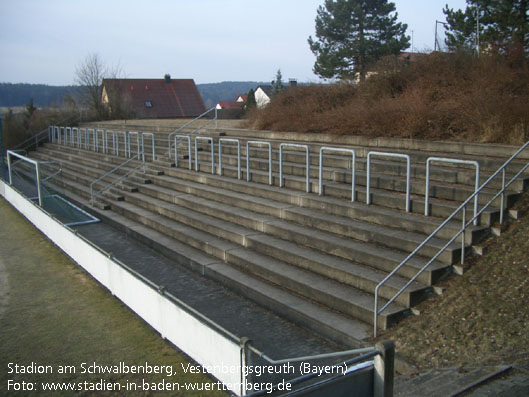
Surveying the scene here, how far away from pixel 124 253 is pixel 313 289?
5272 millimetres

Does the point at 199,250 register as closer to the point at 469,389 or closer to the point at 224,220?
the point at 224,220

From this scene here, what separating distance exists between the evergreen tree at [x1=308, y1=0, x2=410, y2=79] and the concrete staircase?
25.0 metres

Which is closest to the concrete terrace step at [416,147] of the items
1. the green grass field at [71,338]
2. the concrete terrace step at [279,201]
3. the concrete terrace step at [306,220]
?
the concrete terrace step at [279,201]

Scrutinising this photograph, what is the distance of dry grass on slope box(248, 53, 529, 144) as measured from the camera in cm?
1096

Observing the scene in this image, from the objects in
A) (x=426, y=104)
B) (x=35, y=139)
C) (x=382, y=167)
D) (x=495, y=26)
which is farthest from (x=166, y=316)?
(x=35, y=139)

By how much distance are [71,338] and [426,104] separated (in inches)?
391

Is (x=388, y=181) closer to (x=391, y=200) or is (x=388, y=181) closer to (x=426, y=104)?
(x=391, y=200)

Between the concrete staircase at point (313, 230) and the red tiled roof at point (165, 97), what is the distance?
1795 inches

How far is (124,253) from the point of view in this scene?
11164 millimetres

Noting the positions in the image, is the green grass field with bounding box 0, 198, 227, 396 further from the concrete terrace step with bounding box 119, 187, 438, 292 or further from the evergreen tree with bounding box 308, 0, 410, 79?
the evergreen tree with bounding box 308, 0, 410, 79

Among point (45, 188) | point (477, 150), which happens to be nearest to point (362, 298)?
point (477, 150)

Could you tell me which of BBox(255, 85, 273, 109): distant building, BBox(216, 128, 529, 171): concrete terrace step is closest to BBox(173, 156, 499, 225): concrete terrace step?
BBox(216, 128, 529, 171): concrete terrace step

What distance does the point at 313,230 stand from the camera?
9172 millimetres

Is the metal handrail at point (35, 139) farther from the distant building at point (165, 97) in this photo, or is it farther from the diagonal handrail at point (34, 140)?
the distant building at point (165, 97)
